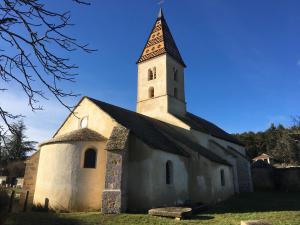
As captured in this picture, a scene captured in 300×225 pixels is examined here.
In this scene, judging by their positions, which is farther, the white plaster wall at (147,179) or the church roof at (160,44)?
the church roof at (160,44)

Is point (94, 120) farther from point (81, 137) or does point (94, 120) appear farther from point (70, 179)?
point (70, 179)

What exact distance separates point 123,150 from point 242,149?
24302 mm

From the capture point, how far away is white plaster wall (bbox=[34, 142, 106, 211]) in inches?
616

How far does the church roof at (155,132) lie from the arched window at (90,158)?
97.7 inches

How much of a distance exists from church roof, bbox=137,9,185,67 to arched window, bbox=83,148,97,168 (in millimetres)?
13830

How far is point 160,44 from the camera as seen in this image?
28.2 metres

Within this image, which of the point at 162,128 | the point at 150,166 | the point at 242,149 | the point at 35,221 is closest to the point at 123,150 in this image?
the point at 150,166

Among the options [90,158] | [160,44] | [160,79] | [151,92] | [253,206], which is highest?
[160,44]

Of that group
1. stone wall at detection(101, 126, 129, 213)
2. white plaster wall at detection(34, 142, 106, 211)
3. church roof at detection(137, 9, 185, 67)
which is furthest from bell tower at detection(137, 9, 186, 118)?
stone wall at detection(101, 126, 129, 213)

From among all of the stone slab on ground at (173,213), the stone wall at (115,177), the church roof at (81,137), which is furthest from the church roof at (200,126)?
the stone slab on ground at (173,213)

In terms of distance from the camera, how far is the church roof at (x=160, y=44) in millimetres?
27797

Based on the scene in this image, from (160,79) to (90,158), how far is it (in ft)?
39.9

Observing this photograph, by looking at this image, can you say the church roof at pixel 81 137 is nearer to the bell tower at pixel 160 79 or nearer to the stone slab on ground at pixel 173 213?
the stone slab on ground at pixel 173 213

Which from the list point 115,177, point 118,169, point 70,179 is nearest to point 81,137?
point 70,179
